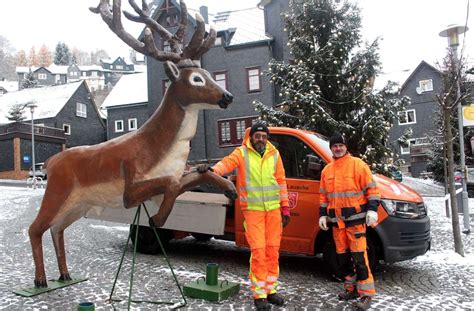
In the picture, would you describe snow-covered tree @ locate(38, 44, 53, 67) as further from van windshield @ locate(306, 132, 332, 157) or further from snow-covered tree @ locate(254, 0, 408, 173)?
van windshield @ locate(306, 132, 332, 157)

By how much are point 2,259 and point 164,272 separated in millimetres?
3116

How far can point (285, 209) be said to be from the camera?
5.12 metres

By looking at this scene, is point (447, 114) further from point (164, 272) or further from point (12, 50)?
point (12, 50)

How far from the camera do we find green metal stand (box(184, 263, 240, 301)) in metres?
5.20

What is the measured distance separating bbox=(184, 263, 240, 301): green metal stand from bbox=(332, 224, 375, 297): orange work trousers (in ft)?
4.64

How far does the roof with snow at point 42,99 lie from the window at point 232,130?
18248 millimetres

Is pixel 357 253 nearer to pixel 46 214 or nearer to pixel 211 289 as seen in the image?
pixel 211 289

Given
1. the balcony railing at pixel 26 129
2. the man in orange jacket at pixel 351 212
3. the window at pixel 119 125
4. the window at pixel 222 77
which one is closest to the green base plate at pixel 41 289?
the man in orange jacket at pixel 351 212

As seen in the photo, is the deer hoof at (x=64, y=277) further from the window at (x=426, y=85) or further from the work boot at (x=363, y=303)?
the window at (x=426, y=85)

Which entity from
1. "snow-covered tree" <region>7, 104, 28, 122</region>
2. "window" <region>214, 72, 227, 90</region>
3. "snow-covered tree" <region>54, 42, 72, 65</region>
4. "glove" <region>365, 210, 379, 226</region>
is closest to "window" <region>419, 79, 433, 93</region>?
"window" <region>214, 72, 227, 90</region>

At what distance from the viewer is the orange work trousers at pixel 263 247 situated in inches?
190

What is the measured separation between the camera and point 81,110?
4147 centimetres

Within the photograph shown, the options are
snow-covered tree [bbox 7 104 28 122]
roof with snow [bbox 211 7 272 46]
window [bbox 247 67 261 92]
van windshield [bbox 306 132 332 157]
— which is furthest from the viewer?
snow-covered tree [bbox 7 104 28 122]

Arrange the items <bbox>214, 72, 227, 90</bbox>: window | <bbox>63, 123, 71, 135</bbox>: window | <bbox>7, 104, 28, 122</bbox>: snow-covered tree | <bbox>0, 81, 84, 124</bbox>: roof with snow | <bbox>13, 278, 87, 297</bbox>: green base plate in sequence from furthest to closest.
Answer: <bbox>63, 123, 71, 135</bbox>: window → <bbox>0, 81, 84, 124</bbox>: roof with snow → <bbox>7, 104, 28, 122</bbox>: snow-covered tree → <bbox>214, 72, 227, 90</bbox>: window → <bbox>13, 278, 87, 297</bbox>: green base plate
